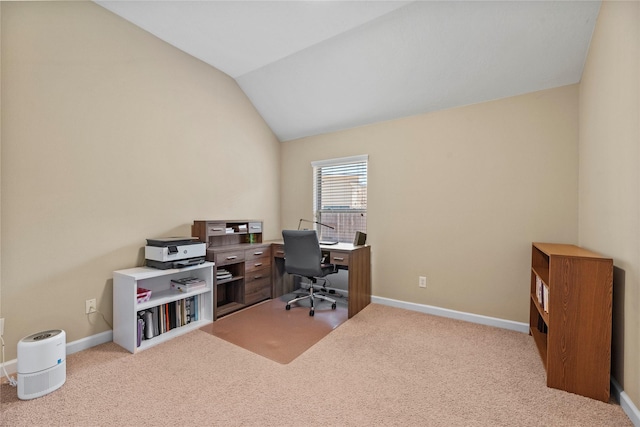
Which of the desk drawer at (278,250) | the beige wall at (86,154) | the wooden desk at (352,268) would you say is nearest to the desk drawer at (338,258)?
the wooden desk at (352,268)

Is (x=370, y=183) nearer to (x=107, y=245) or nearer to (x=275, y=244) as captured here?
(x=275, y=244)

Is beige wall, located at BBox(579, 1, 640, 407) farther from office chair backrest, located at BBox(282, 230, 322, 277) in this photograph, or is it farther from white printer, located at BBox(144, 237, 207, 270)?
white printer, located at BBox(144, 237, 207, 270)

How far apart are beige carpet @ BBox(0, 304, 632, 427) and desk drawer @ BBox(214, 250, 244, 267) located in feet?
2.64

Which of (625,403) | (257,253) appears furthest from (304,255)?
(625,403)

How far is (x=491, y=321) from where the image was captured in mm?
2723

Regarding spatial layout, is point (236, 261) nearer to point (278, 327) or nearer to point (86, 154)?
point (278, 327)

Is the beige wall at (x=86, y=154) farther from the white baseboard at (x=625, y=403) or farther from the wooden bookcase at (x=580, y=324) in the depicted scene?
the white baseboard at (x=625, y=403)

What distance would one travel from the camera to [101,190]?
2312 millimetres

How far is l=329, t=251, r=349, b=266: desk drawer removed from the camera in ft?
9.93

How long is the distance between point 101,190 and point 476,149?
3.65 metres

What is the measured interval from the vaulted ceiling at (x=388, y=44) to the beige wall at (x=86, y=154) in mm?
411

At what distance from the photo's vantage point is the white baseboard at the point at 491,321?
1.47 m

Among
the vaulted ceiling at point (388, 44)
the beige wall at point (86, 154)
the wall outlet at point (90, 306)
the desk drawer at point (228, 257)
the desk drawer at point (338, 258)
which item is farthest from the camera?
the desk drawer at point (338, 258)

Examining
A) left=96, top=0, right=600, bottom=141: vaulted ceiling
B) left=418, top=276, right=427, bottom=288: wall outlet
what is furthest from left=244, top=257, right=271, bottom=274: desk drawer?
left=96, top=0, right=600, bottom=141: vaulted ceiling
